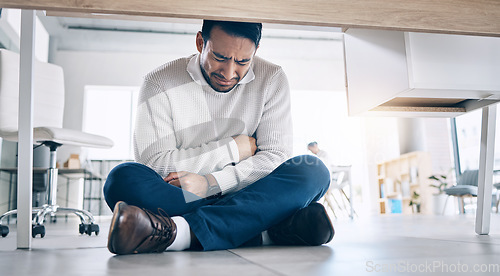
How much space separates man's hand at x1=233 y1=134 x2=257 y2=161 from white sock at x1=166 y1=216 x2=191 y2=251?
12.7 inches

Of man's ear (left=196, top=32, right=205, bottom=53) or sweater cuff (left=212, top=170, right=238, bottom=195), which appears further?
man's ear (left=196, top=32, right=205, bottom=53)

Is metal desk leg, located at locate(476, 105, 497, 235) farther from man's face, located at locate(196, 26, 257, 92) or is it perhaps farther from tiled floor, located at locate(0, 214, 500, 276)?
man's face, located at locate(196, 26, 257, 92)

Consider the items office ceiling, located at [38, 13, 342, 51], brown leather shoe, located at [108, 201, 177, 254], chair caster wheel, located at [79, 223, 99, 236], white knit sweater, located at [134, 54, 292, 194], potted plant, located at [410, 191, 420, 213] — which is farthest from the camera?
potted plant, located at [410, 191, 420, 213]

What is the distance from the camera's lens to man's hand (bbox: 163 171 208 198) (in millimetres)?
1116

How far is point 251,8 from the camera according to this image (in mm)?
680

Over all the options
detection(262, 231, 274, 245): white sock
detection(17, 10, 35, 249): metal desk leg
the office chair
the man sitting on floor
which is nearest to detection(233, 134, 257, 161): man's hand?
the man sitting on floor

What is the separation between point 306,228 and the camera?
1.10 meters

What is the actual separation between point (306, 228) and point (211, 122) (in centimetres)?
44

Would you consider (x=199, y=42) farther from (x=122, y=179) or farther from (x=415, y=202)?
(x=415, y=202)

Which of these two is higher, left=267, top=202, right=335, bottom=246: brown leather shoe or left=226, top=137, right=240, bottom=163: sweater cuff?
left=226, top=137, right=240, bottom=163: sweater cuff

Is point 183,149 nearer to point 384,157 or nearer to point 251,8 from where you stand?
point 251,8

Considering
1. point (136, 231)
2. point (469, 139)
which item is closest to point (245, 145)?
point (136, 231)

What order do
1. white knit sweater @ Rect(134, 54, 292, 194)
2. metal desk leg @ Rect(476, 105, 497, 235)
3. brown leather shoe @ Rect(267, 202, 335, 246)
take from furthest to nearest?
metal desk leg @ Rect(476, 105, 497, 235) < white knit sweater @ Rect(134, 54, 292, 194) < brown leather shoe @ Rect(267, 202, 335, 246)

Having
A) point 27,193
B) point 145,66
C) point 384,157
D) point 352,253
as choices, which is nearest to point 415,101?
point 352,253
